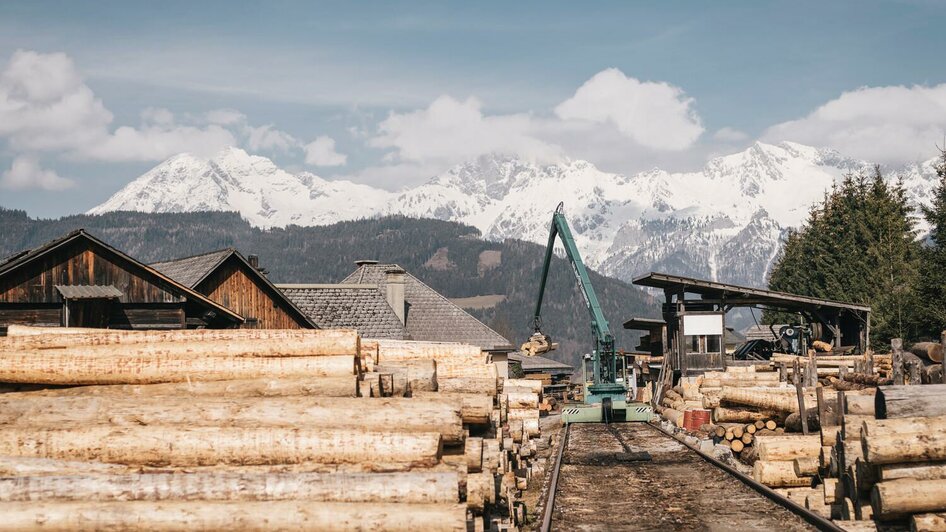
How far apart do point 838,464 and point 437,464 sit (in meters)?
6.77

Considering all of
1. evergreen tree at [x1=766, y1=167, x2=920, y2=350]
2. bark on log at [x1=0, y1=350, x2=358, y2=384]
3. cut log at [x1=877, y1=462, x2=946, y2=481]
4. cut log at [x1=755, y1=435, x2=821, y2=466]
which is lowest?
cut log at [x1=755, y1=435, x2=821, y2=466]

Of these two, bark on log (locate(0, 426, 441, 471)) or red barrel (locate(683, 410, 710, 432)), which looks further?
red barrel (locate(683, 410, 710, 432))

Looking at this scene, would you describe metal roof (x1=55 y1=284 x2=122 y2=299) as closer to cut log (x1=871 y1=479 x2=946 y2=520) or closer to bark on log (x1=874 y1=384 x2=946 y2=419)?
bark on log (x1=874 y1=384 x2=946 y2=419)

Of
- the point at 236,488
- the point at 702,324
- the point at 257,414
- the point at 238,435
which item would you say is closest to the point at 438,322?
the point at 702,324

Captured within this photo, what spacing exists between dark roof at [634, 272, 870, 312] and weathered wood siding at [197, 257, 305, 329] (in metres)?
17.8

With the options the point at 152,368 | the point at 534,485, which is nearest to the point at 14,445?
the point at 152,368

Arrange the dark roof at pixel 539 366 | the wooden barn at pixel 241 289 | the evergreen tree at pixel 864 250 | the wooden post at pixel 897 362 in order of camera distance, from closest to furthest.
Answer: the wooden post at pixel 897 362 < the wooden barn at pixel 241 289 < the evergreen tree at pixel 864 250 < the dark roof at pixel 539 366

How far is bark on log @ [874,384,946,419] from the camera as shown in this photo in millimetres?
13359

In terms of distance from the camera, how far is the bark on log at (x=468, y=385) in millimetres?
14914

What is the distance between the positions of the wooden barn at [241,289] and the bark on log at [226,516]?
25.8m

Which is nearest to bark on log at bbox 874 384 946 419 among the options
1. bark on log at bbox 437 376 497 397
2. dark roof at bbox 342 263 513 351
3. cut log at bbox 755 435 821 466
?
cut log at bbox 755 435 821 466

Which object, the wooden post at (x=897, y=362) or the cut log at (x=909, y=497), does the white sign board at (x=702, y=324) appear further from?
the cut log at (x=909, y=497)

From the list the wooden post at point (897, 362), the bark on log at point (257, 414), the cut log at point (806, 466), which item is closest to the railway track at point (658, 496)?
the cut log at point (806, 466)

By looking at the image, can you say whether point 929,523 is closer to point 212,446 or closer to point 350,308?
point 212,446
